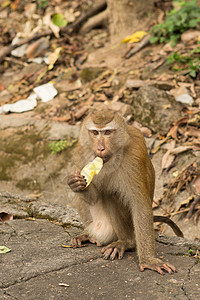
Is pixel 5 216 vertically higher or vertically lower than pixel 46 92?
higher

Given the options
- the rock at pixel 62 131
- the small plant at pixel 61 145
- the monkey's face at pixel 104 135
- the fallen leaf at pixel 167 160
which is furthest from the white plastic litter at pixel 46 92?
the monkey's face at pixel 104 135

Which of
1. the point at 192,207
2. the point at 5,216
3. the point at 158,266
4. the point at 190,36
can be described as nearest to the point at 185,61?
the point at 190,36

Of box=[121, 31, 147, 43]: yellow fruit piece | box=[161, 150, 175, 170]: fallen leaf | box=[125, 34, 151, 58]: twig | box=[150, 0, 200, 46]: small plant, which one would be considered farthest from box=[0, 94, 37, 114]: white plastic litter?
box=[161, 150, 175, 170]: fallen leaf

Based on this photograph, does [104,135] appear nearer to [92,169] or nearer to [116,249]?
[92,169]

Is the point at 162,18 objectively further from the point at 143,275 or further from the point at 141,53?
the point at 143,275

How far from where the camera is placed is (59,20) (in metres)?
10.3

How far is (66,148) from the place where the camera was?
23.7 feet

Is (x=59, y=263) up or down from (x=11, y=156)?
up

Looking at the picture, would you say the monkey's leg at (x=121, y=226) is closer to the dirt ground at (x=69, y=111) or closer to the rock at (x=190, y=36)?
the dirt ground at (x=69, y=111)

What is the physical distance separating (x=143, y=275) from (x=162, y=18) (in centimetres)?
692

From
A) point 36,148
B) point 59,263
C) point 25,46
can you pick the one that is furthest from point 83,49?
point 59,263

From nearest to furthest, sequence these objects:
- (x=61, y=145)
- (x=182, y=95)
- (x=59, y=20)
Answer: (x=182, y=95) < (x=61, y=145) < (x=59, y=20)

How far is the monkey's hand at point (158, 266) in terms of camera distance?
3.57 metres

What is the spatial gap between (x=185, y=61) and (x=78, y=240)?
4.49 meters
